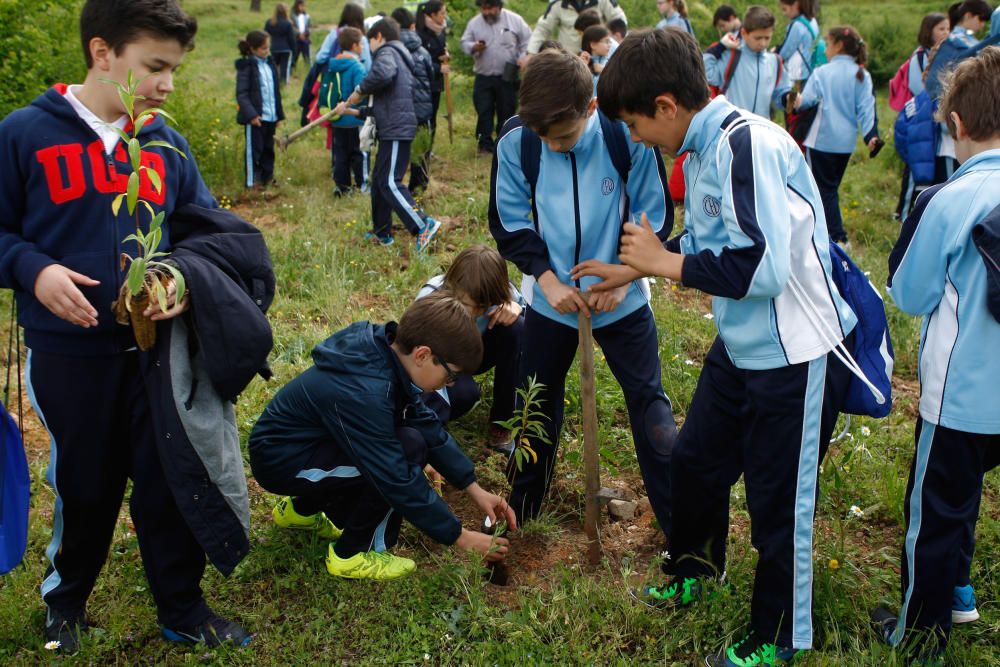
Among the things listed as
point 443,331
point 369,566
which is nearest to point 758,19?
point 443,331

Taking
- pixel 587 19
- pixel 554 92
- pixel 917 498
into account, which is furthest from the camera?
pixel 587 19

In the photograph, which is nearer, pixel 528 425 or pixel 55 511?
pixel 55 511

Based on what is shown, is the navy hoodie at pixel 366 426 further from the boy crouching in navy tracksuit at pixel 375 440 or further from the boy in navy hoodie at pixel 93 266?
the boy in navy hoodie at pixel 93 266

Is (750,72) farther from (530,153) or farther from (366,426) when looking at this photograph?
(366,426)

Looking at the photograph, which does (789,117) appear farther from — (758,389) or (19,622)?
(19,622)

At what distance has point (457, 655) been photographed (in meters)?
2.79

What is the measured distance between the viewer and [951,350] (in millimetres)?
2391

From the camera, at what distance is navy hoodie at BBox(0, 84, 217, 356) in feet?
7.85

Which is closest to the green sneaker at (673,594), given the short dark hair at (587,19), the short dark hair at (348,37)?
the short dark hair at (348,37)

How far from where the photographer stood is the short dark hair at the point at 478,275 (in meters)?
3.65

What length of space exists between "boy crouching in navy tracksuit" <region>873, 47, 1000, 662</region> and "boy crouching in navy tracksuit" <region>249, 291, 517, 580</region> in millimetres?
1309

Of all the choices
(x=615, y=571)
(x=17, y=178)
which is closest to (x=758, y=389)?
(x=615, y=571)

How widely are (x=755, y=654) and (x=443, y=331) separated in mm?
1373

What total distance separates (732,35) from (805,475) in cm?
617
